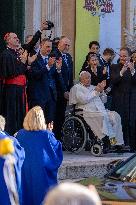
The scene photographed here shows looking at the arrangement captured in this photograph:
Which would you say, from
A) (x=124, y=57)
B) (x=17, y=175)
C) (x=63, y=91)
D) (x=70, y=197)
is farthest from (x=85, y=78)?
(x=70, y=197)

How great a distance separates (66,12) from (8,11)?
1417mm

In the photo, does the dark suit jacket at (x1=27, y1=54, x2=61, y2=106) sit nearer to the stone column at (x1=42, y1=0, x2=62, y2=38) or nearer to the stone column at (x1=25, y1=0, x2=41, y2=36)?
the stone column at (x1=25, y1=0, x2=41, y2=36)

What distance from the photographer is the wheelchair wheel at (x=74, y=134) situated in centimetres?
1209

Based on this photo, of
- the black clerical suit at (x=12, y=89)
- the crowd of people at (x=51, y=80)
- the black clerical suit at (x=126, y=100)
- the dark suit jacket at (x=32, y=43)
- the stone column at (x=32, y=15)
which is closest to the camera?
the black clerical suit at (x=12, y=89)

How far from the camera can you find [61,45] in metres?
12.3

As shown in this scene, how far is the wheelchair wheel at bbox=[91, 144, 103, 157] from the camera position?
1208 centimetres

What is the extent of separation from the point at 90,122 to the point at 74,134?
0.37 meters

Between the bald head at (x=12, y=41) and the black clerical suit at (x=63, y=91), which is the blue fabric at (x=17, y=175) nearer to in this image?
the bald head at (x=12, y=41)

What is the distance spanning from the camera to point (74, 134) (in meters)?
12.1

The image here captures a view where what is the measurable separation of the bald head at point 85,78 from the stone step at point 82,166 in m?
1.36

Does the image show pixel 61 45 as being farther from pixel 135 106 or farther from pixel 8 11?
pixel 8 11

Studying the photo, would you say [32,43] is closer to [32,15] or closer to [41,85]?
[41,85]

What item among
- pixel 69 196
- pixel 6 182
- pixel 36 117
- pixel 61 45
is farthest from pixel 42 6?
pixel 69 196

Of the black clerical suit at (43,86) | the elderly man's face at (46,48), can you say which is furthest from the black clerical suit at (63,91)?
the elderly man's face at (46,48)
